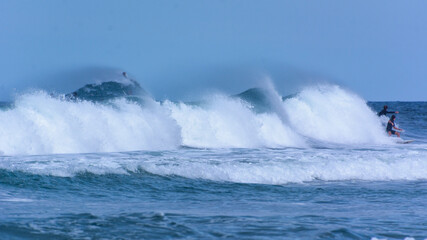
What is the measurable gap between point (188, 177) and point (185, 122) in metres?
8.48

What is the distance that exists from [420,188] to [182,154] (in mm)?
6134

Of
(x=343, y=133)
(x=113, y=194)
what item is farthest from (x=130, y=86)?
(x=113, y=194)

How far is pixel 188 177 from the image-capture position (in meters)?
11.8

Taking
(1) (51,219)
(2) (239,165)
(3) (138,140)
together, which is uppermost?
(3) (138,140)

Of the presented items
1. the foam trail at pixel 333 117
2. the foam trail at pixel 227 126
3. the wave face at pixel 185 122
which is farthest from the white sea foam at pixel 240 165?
the foam trail at pixel 333 117

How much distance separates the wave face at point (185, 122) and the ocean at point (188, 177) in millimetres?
55

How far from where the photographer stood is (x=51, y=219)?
702 cm

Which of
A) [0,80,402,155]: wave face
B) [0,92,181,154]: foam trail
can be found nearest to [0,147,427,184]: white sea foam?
[0,92,181,154]: foam trail

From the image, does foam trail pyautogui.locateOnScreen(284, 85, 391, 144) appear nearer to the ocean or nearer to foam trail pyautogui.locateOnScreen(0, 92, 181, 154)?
the ocean

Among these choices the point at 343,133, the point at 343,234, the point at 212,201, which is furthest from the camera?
the point at 343,133

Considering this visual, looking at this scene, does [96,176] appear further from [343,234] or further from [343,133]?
[343,133]

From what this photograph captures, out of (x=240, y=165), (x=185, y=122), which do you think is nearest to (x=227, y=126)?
(x=185, y=122)

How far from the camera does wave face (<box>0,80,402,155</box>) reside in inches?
622

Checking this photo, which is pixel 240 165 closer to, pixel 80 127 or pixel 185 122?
pixel 80 127
